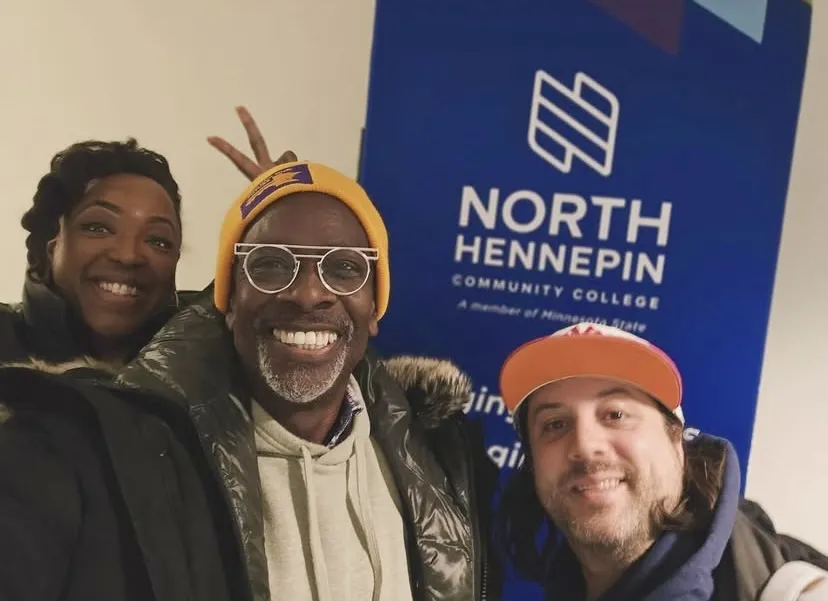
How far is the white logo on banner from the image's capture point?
4.13 feet

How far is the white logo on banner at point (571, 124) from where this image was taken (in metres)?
1.26

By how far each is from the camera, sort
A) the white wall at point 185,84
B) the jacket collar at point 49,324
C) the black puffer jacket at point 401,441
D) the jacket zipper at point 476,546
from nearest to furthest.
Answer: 1. the black puffer jacket at point 401,441
2. the jacket zipper at point 476,546
3. the jacket collar at point 49,324
4. the white wall at point 185,84

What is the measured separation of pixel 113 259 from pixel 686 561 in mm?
1031

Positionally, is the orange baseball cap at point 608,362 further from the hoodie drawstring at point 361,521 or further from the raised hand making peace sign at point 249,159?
the raised hand making peace sign at point 249,159

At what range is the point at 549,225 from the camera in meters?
1.28

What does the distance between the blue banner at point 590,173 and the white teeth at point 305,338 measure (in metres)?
0.35

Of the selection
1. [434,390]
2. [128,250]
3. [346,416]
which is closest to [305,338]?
[346,416]

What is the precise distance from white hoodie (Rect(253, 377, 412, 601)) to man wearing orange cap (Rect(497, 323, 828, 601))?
25cm

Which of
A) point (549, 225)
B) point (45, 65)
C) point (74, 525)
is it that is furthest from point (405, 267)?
point (45, 65)

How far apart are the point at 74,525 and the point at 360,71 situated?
1288mm

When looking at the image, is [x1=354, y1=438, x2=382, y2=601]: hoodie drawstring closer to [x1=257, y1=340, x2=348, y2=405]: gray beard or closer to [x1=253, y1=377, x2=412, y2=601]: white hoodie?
[x1=253, y1=377, x2=412, y2=601]: white hoodie

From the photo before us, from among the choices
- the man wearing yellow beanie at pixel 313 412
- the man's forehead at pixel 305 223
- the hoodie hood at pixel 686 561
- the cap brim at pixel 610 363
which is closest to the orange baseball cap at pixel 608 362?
the cap brim at pixel 610 363

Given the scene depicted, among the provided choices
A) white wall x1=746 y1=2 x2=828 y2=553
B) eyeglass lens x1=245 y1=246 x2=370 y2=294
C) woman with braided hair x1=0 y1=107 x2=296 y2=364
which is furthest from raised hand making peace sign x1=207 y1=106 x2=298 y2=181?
white wall x1=746 y1=2 x2=828 y2=553

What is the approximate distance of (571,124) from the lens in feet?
4.16
